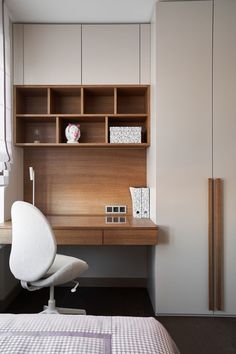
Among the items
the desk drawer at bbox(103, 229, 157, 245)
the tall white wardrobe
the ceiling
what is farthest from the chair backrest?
the ceiling

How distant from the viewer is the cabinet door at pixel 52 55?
109 inches

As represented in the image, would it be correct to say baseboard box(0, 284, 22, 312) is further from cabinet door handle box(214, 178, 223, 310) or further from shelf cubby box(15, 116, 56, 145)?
cabinet door handle box(214, 178, 223, 310)

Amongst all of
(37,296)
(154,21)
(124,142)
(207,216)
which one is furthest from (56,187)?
(154,21)

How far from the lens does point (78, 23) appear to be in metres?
2.79

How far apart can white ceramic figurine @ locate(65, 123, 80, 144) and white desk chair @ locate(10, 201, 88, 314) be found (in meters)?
1.03

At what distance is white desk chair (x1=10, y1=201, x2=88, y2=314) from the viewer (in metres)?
1.90

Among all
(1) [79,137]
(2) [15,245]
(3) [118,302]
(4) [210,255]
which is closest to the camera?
(2) [15,245]

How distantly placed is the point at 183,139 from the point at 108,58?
3.60 ft

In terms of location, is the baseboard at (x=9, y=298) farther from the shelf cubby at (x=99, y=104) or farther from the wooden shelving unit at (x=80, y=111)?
the shelf cubby at (x=99, y=104)

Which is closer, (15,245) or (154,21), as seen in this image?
(15,245)

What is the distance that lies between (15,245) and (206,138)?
5.66 ft

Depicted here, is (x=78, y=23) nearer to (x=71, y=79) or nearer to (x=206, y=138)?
(x=71, y=79)

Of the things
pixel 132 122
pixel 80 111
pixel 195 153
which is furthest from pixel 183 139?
pixel 80 111

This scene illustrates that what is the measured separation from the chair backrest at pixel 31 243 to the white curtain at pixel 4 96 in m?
0.63
